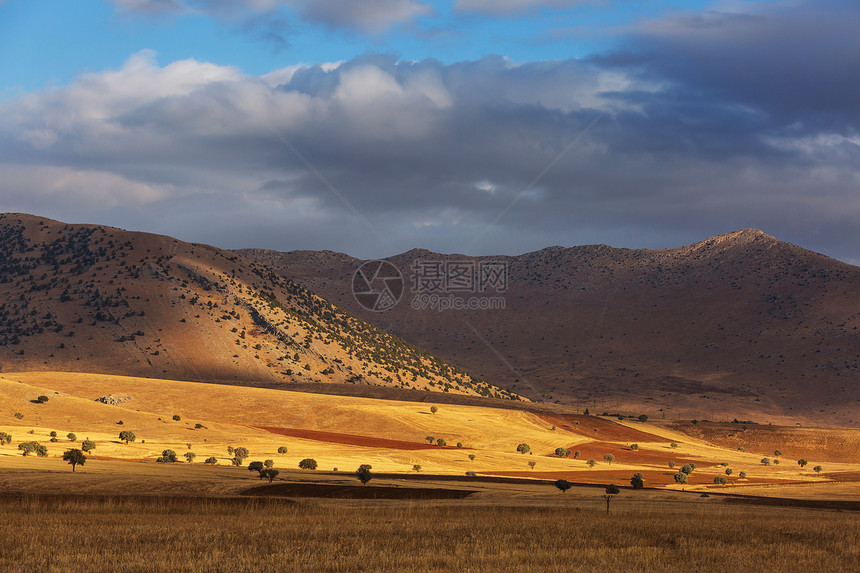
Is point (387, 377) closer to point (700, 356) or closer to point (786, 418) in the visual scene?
point (786, 418)

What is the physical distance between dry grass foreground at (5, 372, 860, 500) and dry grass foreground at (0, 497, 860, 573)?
10.8 m

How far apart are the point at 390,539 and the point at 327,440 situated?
57.0m

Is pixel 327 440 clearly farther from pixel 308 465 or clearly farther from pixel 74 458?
pixel 74 458

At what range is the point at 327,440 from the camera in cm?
7894

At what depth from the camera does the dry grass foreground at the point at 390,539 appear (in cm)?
1950

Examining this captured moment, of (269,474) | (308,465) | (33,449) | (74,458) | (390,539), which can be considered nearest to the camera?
(390,539)

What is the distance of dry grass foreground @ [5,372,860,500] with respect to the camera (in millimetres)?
50844

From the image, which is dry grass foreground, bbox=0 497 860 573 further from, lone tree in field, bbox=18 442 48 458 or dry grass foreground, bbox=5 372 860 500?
lone tree in field, bbox=18 442 48 458

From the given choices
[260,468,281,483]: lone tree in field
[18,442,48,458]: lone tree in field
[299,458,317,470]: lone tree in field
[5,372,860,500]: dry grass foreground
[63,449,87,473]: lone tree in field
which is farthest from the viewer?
[299,458,317,470]: lone tree in field

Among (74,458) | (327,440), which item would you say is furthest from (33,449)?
(327,440)

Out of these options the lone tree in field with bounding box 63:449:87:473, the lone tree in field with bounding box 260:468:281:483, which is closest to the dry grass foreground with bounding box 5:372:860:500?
the lone tree in field with bounding box 63:449:87:473

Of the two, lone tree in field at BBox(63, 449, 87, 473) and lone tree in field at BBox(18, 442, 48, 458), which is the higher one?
lone tree in field at BBox(63, 449, 87, 473)

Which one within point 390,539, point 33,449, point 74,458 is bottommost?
point 33,449

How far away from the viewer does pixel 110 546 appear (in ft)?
68.8
